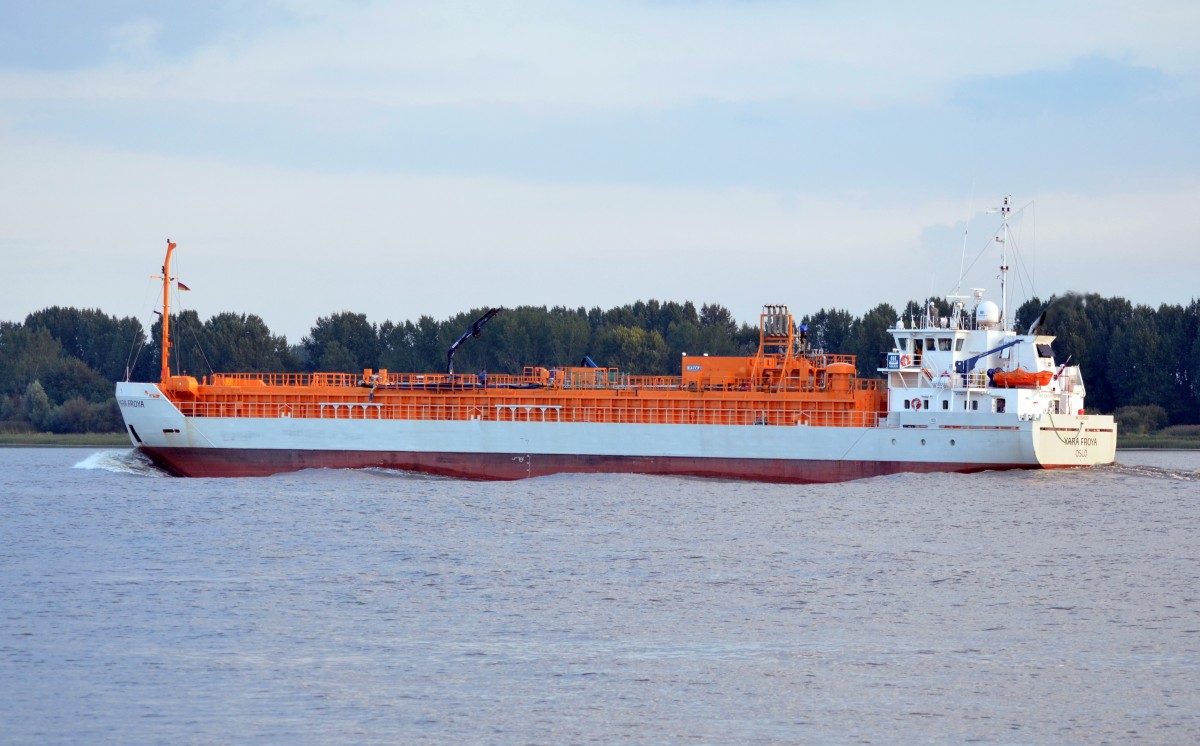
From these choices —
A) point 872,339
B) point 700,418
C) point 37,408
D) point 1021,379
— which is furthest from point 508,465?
point 37,408

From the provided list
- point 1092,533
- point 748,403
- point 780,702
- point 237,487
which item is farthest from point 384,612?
point 748,403

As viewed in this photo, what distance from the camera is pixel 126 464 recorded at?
54.2m

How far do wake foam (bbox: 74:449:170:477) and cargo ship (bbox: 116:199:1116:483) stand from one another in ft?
1.76

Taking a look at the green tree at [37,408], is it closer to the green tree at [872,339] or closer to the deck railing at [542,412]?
the deck railing at [542,412]

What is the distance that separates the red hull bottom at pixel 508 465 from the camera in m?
49.1

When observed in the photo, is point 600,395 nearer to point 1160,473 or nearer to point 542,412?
point 542,412

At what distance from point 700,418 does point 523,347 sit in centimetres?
4799

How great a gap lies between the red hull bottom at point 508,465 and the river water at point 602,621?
663 centimetres

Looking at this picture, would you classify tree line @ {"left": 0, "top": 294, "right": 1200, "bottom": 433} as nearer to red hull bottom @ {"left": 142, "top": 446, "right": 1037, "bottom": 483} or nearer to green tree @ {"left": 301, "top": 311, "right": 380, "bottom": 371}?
green tree @ {"left": 301, "top": 311, "right": 380, "bottom": 371}

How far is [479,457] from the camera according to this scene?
51.2 meters

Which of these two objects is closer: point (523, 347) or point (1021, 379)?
point (1021, 379)

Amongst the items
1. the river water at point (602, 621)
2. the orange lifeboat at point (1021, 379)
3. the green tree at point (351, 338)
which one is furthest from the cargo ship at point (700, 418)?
the green tree at point (351, 338)

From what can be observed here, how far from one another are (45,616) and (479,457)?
27.4m

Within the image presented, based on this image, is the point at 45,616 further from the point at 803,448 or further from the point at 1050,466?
the point at 1050,466
